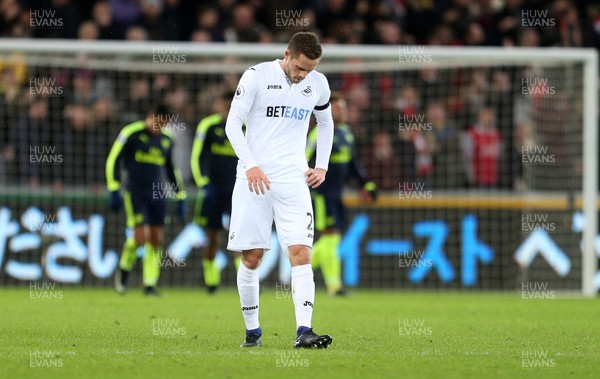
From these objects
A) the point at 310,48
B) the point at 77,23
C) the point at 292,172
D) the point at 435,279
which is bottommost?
the point at 435,279

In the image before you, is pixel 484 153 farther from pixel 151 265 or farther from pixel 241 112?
pixel 241 112

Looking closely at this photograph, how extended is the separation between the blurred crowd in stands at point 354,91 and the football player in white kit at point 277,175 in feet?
30.7

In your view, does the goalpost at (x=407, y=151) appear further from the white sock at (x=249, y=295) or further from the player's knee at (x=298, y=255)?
the player's knee at (x=298, y=255)

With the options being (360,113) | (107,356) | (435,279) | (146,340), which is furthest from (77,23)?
(107,356)

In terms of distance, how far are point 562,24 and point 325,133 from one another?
12381 millimetres

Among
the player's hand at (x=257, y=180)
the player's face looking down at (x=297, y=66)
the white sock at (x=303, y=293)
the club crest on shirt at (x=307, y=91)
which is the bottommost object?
the white sock at (x=303, y=293)

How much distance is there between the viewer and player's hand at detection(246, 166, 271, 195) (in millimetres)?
8305

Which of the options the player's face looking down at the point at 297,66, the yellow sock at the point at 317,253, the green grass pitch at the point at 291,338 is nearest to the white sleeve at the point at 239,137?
the player's face looking down at the point at 297,66

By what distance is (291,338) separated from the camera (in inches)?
376

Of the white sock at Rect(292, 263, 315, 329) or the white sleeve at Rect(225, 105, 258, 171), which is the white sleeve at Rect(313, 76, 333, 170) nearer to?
the white sleeve at Rect(225, 105, 258, 171)

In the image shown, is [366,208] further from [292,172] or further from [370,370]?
[370,370]

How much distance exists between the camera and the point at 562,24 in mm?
20516

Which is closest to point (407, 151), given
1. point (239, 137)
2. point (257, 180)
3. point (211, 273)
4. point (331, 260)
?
point (331, 260)

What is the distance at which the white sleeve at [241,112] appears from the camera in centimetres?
843
